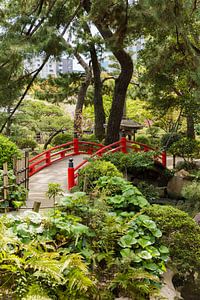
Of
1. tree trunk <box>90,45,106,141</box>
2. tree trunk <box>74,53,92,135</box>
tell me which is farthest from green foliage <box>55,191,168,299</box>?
tree trunk <box>74,53,92,135</box>

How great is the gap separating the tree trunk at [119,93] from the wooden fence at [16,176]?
5379 millimetres

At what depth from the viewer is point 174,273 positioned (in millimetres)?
5281

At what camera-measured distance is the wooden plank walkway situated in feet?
25.0

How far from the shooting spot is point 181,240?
509cm

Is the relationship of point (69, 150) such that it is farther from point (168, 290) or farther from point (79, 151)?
point (168, 290)

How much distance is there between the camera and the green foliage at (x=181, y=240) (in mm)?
5027

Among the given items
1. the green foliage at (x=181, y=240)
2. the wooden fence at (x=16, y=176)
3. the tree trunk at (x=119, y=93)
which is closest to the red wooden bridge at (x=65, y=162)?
the tree trunk at (x=119, y=93)

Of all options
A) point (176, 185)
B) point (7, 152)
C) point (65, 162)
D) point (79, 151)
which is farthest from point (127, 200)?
point (79, 151)

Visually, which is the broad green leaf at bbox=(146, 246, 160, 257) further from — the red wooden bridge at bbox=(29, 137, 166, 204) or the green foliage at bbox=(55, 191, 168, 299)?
the red wooden bridge at bbox=(29, 137, 166, 204)

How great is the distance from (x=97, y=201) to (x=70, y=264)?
1316 mm

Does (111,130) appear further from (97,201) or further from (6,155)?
(97,201)

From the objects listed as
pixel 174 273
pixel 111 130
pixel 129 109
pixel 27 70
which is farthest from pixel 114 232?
pixel 129 109

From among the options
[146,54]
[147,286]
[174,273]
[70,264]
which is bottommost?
[174,273]

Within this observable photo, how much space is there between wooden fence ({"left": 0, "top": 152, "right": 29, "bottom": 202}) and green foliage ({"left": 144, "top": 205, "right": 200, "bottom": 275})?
2562 millimetres
